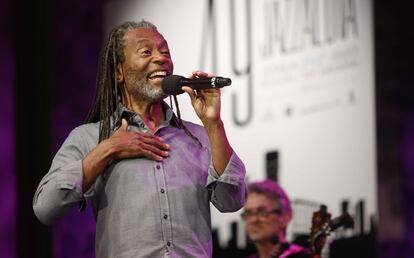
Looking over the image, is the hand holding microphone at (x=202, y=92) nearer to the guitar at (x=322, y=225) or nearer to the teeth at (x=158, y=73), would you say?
the teeth at (x=158, y=73)

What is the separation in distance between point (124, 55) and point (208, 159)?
0.33 m

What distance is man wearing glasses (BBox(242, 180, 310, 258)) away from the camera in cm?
309

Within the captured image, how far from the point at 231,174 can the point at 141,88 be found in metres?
0.31

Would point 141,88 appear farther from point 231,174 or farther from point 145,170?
point 231,174

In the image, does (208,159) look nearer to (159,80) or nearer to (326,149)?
(159,80)

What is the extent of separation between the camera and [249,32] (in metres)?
3.23

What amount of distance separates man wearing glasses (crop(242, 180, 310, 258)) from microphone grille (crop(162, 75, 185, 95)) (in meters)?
1.39

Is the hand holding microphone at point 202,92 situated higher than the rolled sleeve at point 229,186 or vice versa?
the hand holding microphone at point 202,92

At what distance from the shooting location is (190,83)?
5.83 feet

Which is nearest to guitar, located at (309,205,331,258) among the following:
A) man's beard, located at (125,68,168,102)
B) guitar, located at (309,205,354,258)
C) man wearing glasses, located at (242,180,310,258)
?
guitar, located at (309,205,354,258)

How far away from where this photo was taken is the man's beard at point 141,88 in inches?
74.1

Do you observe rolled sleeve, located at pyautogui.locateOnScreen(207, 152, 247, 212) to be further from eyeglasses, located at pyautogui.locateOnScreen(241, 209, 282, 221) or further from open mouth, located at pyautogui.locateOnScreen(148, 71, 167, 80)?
eyeglasses, located at pyautogui.locateOnScreen(241, 209, 282, 221)

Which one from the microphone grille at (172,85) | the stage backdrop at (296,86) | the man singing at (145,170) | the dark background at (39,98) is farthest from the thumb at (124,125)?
the dark background at (39,98)

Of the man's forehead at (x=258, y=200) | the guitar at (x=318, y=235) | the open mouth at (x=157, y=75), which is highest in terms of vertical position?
the open mouth at (x=157, y=75)
